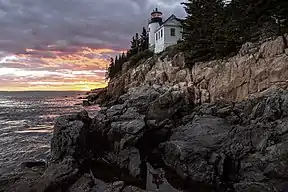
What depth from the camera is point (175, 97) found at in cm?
2630

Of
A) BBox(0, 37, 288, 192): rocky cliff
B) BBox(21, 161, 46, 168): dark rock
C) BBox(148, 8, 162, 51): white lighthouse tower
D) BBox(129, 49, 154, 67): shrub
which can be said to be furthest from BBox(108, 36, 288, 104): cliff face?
BBox(148, 8, 162, 51): white lighthouse tower

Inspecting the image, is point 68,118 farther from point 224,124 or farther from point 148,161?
point 224,124

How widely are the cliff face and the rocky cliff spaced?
8 cm

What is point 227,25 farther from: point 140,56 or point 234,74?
point 140,56

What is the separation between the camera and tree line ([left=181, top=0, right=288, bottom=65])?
22.9 meters

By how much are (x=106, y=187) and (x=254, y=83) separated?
14.9m

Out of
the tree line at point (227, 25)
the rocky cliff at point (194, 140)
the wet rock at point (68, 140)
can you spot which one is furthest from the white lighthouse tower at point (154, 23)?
the wet rock at point (68, 140)

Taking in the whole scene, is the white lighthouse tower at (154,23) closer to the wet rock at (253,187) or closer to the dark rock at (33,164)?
the dark rock at (33,164)

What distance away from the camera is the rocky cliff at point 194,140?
1312 cm

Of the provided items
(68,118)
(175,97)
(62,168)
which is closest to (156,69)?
(175,97)

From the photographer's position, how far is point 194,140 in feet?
55.9

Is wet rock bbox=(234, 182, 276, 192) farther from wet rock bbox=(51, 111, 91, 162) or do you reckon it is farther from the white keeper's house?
the white keeper's house

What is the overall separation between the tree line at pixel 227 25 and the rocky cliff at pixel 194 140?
1.57 m

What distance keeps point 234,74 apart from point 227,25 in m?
6.29
